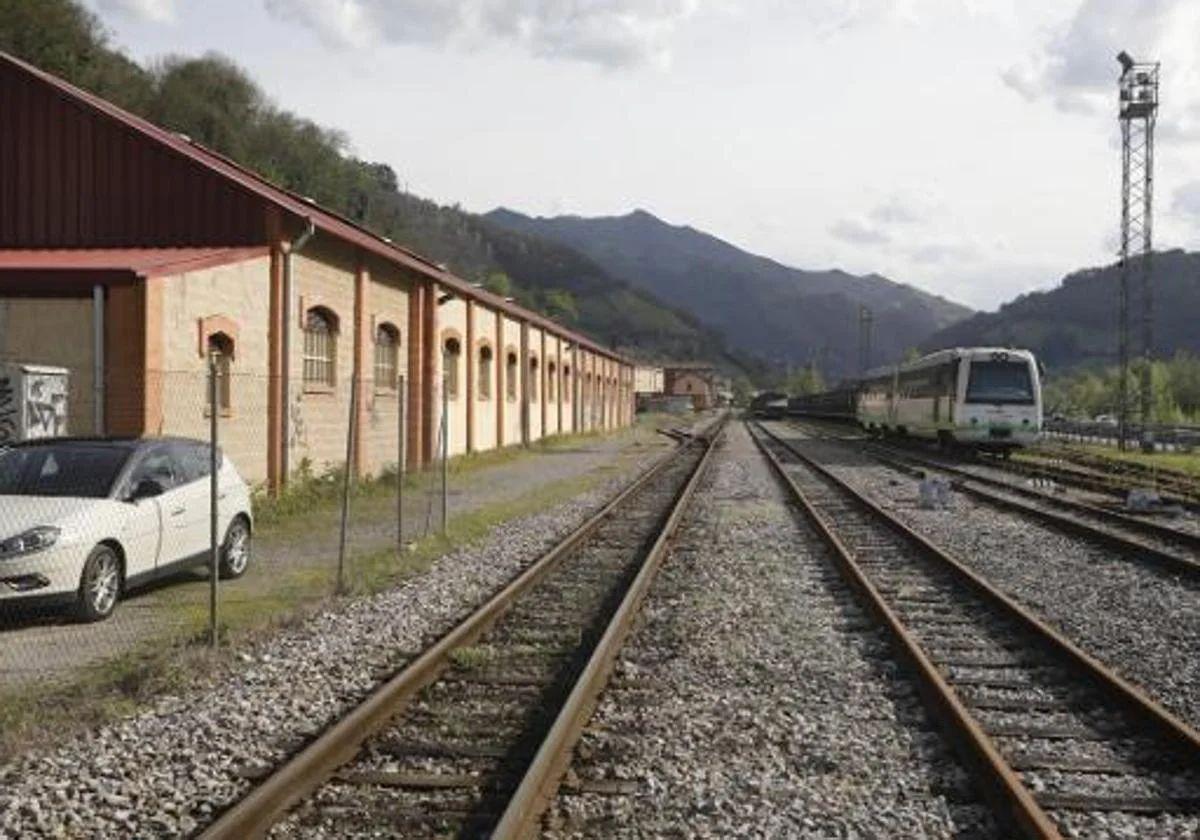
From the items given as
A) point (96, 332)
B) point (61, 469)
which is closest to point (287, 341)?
point (96, 332)

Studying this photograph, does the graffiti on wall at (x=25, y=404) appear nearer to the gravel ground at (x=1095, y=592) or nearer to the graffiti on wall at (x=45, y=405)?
the graffiti on wall at (x=45, y=405)

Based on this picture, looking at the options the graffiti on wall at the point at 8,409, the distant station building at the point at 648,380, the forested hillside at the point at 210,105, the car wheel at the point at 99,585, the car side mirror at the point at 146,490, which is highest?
the forested hillside at the point at 210,105

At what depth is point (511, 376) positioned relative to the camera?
4409 cm

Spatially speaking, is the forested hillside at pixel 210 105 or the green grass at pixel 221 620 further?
the forested hillside at pixel 210 105

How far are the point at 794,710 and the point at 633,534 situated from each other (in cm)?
978

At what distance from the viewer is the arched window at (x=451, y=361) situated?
33306mm

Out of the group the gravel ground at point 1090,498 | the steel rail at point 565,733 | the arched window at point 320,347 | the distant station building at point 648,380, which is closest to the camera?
the steel rail at point 565,733

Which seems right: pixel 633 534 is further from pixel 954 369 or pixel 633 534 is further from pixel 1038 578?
pixel 954 369

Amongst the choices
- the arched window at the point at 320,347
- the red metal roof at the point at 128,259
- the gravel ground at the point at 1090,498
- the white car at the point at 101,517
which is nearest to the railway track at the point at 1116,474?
the gravel ground at the point at 1090,498

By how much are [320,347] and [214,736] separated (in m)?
16.5

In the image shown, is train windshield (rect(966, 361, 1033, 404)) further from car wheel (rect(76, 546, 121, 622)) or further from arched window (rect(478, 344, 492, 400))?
car wheel (rect(76, 546, 121, 622))

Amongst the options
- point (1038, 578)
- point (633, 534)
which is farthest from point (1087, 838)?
point (633, 534)

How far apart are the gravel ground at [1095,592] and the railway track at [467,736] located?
11.9ft

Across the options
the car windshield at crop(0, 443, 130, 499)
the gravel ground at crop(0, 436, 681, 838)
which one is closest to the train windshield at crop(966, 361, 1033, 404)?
the gravel ground at crop(0, 436, 681, 838)
